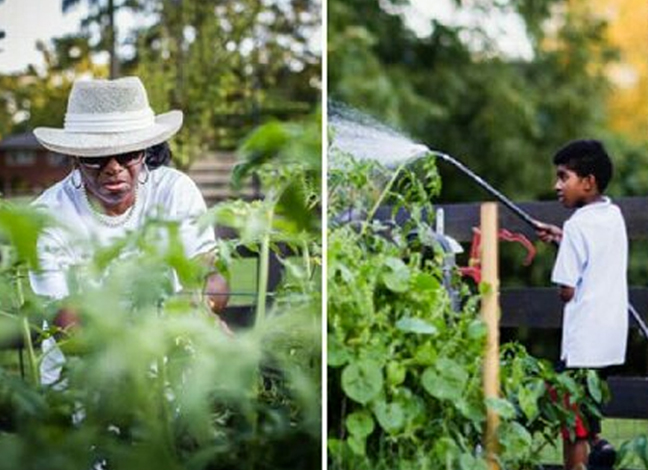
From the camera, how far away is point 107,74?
9.59ft

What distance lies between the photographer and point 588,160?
316cm

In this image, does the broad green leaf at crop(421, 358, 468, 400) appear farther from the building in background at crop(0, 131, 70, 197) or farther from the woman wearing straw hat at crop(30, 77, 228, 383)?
the building in background at crop(0, 131, 70, 197)

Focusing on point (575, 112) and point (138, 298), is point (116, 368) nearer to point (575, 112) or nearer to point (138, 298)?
point (138, 298)

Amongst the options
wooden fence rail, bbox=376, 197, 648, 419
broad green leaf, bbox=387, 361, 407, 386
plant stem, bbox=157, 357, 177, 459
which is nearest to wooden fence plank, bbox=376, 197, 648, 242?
wooden fence rail, bbox=376, 197, 648, 419

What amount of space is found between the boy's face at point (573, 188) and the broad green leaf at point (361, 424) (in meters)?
0.73

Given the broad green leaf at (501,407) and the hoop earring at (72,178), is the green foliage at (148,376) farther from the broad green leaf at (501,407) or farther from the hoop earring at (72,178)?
the broad green leaf at (501,407)

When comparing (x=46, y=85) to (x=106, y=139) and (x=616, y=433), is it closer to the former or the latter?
(x=106, y=139)

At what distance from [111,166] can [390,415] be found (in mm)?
903

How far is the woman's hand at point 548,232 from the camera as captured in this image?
10.5ft

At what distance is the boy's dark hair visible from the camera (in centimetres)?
312

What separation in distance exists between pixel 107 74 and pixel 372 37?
99 cm

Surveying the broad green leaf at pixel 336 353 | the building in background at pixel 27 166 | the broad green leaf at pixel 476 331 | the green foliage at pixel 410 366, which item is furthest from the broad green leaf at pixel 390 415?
the building in background at pixel 27 166

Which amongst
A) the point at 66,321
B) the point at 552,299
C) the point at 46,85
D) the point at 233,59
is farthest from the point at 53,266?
the point at 552,299

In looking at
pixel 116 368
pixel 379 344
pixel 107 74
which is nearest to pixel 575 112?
pixel 379 344
